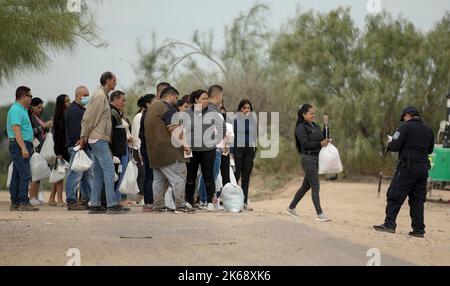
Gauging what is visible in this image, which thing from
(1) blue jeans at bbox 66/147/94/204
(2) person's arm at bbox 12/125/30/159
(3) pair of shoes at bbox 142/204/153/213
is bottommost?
(3) pair of shoes at bbox 142/204/153/213

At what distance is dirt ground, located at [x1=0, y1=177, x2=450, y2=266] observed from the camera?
8.91 meters

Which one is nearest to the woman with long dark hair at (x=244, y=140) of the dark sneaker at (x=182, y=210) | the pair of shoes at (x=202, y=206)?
the pair of shoes at (x=202, y=206)

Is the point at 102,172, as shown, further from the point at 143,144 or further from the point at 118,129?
the point at 143,144

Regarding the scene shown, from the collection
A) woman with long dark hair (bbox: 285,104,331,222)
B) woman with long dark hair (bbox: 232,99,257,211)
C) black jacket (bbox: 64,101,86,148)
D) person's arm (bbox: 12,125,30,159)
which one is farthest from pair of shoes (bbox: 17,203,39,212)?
woman with long dark hair (bbox: 285,104,331,222)

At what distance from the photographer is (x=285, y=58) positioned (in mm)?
27469

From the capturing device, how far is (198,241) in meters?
9.92

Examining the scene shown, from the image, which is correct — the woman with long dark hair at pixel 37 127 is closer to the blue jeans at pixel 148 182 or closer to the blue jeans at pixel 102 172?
the blue jeans at pixel 148 182

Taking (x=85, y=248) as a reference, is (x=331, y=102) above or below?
above

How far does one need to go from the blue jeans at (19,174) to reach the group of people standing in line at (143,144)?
0.05 feet

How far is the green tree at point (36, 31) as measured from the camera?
14.4m

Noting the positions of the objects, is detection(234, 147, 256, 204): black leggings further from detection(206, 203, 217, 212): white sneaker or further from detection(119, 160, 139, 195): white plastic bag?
detection(119, 160, 139, 195): white plastic bag
